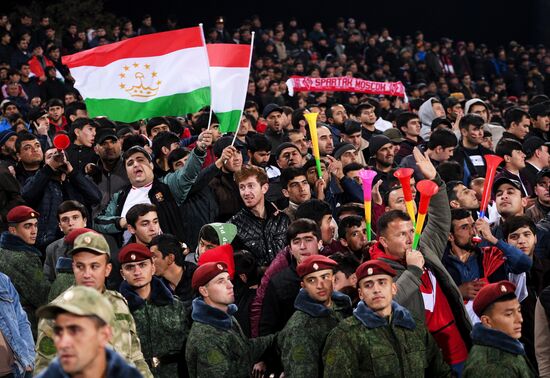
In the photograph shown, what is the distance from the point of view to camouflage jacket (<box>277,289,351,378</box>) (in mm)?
6148

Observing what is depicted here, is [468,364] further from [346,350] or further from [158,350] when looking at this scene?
[158,350]

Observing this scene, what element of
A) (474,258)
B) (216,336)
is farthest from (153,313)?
(474,258)

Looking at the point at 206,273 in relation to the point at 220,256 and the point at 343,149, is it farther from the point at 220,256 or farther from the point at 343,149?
the point at 343,149

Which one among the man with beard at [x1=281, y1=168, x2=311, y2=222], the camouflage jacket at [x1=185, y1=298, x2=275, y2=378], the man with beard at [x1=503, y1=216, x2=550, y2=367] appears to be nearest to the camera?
the camouflage jacket at [x1=185, y1=298, x2=275, y2=378]

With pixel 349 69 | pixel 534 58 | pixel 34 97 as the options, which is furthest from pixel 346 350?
pixel 534 58

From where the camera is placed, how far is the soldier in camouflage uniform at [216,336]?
20.2 feet

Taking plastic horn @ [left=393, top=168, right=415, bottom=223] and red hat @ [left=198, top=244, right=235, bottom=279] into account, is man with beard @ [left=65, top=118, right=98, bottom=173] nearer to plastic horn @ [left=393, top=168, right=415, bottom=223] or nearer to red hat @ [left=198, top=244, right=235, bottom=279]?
red hat @ [left=198, top=244, right=235, bottom=279]

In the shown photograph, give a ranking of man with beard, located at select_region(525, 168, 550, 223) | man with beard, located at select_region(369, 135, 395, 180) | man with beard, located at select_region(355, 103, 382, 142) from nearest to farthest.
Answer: man with beard, located at select_region(525, 168, 550, 223)
man with beard, located at select_region(369, 135, 395, 180)
man with beard, located at select_region(355, 103, 382, 142)

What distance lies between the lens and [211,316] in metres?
6.27

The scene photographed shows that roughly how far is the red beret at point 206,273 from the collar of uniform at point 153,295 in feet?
A: 0.82

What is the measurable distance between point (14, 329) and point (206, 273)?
1277 millimetres

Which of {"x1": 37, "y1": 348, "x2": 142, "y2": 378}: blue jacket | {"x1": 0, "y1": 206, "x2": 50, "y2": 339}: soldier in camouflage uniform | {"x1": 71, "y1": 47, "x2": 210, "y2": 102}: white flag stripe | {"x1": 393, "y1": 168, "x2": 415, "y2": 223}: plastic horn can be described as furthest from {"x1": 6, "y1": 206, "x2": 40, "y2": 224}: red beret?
{"x1": 37, "y1": 348, "x2": 142, "y2": 378}: blue jacket

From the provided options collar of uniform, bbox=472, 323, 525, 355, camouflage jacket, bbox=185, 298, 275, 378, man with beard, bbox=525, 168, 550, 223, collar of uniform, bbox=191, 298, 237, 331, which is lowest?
man with beard, bbox=525, 168, 550, 223

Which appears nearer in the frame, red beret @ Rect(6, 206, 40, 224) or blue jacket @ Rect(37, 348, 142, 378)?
blue jacket @ Rect(37, 348, 142, 378)
